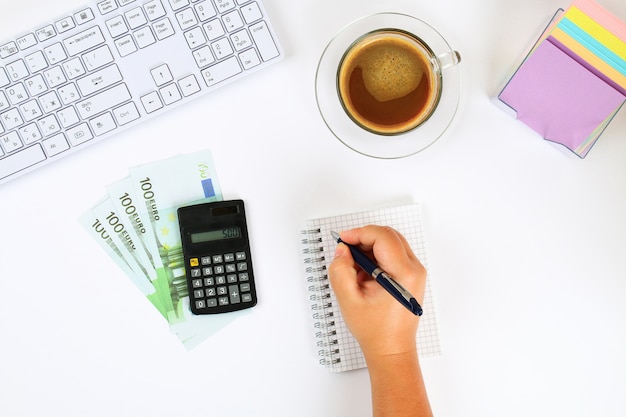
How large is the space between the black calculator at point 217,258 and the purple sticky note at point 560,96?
0.41 meters

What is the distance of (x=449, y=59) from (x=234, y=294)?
0.44m

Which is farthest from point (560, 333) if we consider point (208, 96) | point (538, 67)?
point (208, 96)

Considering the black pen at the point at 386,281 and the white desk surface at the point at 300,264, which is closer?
the black pen at the point at 386,281

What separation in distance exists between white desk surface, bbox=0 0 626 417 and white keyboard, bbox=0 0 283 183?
1.3 inches

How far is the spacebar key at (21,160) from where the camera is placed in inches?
30.0

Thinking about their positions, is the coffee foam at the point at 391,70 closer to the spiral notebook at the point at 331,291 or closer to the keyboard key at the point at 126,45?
the spiral notebook at the point at 331,291

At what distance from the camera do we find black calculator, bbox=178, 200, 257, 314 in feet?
2.59

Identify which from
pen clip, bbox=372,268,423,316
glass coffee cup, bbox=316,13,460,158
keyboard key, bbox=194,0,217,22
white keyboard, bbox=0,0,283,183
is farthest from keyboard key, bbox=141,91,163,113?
pen clip, bbox=372,268,423,316

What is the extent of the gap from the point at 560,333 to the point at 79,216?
2.38 ft

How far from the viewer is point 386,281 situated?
681 mm

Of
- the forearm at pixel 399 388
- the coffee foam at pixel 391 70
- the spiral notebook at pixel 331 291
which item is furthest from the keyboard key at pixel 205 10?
the forearm at pixel 399 388

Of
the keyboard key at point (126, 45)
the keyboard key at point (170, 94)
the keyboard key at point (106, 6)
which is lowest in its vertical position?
the keyboard key at point (170, 94)

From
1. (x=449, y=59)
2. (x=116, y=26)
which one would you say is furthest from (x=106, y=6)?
(x=449, y=59)

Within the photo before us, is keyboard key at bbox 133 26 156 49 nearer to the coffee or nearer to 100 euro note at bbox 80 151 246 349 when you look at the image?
100 euro note at bbox 80 151 246 349
